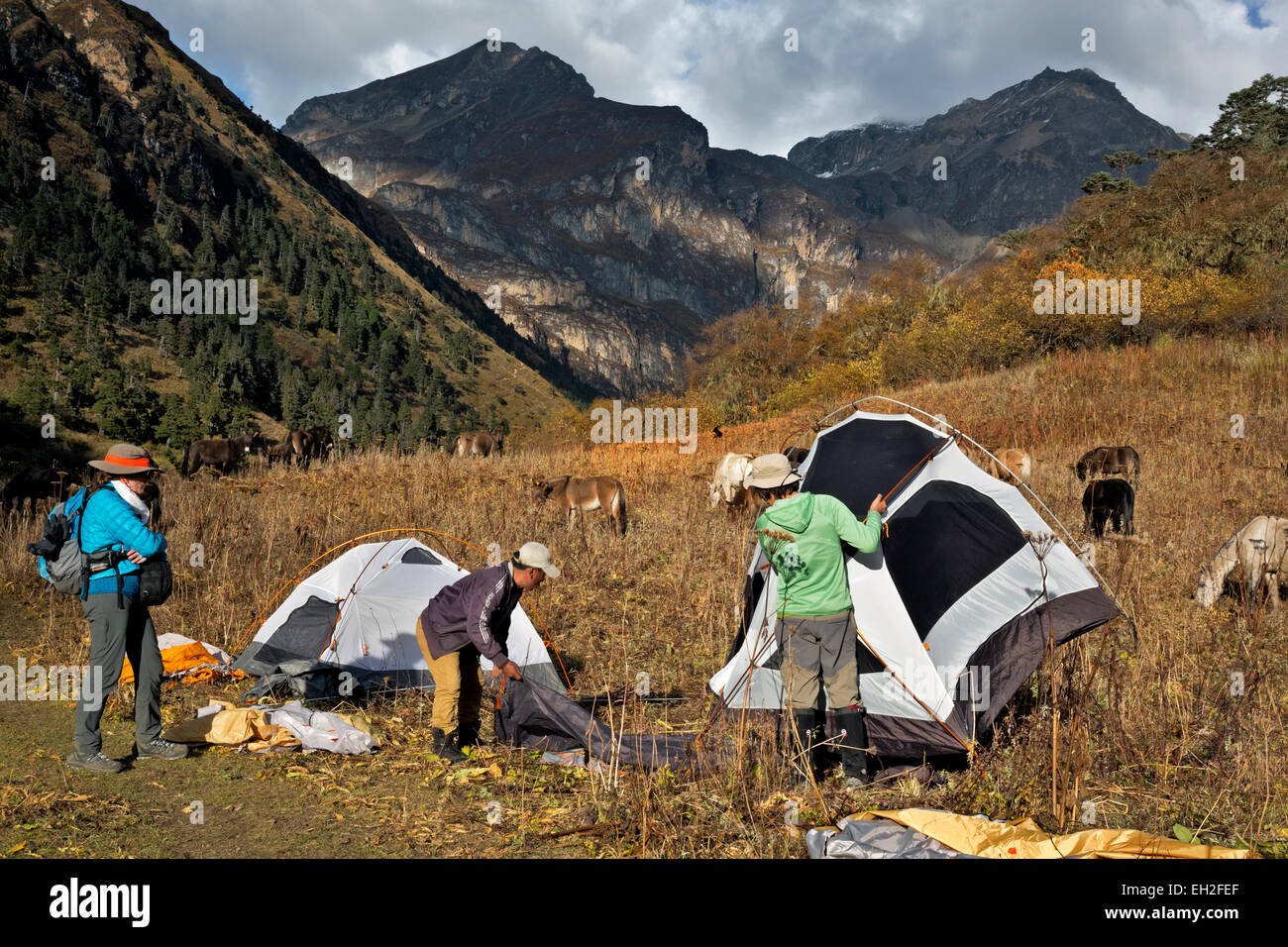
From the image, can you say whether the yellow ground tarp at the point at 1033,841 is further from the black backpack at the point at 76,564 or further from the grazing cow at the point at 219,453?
the grazing cow at the point at 219,453

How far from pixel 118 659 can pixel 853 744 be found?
4.38 meters

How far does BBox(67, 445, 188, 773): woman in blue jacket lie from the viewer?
5164mm

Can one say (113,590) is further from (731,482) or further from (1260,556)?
(1260,556)

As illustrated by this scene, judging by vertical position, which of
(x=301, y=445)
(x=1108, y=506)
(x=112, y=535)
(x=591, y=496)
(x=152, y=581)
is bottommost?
(x=152, y=581)

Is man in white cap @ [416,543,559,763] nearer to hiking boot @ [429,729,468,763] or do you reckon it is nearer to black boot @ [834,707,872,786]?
hiking boot @ [429,729,468,763]

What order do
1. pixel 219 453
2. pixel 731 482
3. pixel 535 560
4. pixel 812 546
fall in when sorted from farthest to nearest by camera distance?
pixel 219 453 → pixel 731 482 → pixel 535 560 → pixel 812 546

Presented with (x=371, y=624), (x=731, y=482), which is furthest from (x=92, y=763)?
(x=731, y=482)

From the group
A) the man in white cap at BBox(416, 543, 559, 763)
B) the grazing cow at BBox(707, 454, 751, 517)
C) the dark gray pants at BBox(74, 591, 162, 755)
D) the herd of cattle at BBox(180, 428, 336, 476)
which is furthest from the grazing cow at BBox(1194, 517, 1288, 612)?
the herd of cattle at BBox(180, 428, 336, 476)

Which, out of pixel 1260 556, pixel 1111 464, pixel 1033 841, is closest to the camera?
pixel 1033 841

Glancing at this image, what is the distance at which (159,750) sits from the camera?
5.56 metres

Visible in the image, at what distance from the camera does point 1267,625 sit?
7543mm

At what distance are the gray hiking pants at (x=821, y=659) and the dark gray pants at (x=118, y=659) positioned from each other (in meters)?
3.95

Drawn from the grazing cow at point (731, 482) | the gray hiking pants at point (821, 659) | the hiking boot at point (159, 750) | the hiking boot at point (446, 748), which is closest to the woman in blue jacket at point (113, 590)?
the hiking boot at point (159, 750)
